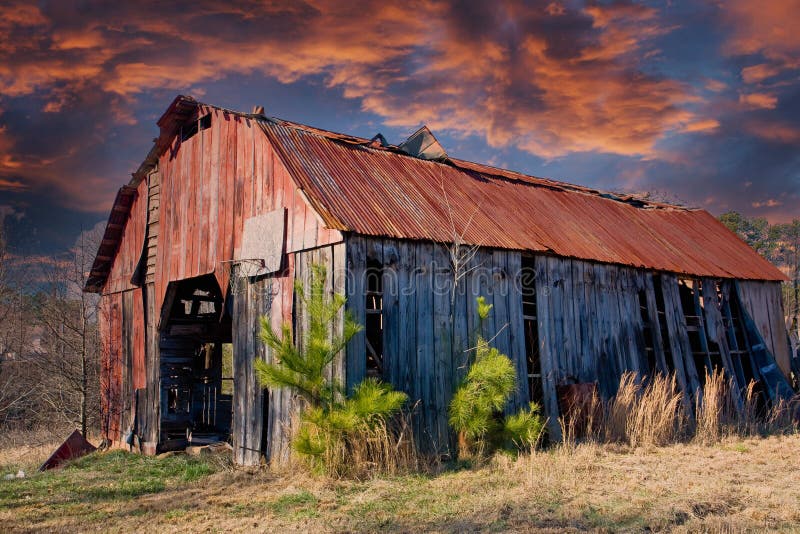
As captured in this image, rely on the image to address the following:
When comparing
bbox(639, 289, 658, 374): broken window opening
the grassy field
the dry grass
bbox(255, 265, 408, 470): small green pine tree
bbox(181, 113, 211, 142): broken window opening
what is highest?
bbox(181, 113, 211, 142): broken window opening

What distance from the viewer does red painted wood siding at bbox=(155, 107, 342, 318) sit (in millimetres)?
10750

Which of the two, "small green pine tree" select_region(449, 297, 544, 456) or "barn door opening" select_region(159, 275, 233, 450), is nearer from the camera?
"small green pine tree" select_region(449, 297, 544, 456)

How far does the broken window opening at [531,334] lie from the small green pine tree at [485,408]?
159 centimetres

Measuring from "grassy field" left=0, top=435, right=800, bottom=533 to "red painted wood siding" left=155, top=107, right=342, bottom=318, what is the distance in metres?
3.56

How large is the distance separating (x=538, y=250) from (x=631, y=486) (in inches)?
193

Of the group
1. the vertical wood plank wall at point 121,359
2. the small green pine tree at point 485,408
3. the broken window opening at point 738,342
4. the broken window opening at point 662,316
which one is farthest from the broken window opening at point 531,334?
the vertical wood plank wall at point 121,359

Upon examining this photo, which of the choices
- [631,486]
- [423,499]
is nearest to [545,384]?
[631,486]

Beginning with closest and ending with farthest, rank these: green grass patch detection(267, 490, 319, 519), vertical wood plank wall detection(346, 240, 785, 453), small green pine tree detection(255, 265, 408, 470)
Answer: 1. green grass patch detection(267, 490, 319, 519)
2. small green pine tree detection(255, 265, 408, 470)
3. vertical wood plank wall detection(346, 240, 785, 453)

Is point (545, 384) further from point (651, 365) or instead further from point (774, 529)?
point (774, 529)

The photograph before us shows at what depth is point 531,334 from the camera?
12523 mm

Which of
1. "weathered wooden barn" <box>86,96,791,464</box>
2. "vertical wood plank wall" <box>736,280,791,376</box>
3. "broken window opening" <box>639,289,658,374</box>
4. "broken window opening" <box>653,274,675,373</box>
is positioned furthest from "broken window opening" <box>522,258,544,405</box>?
"vertical wood plank wall" <box>736,280,791,376</box>

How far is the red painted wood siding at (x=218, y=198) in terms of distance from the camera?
35.3 ft

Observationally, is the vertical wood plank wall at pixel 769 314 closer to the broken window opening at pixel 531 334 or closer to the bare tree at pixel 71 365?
the broken window opening at pixel 531 334

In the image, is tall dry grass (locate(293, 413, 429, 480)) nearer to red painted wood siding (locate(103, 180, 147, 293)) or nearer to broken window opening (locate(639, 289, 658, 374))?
broken window opening (locate(639, 289, 658, 374))
